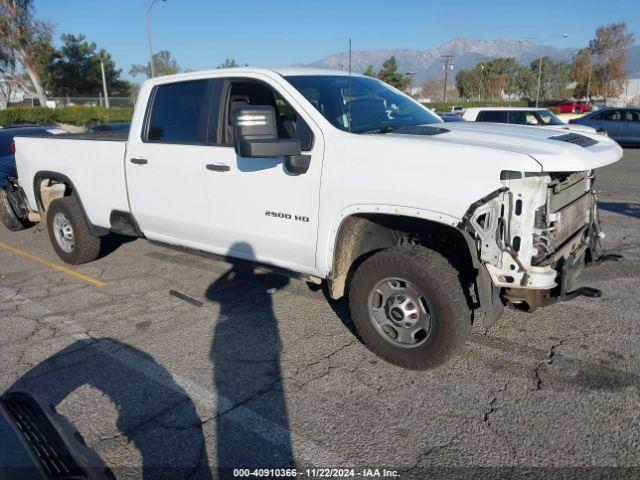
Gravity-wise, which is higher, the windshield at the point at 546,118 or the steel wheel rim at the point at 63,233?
the windshield at the point at 546,118

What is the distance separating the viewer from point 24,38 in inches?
1876

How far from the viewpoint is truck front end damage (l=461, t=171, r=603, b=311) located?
321cm

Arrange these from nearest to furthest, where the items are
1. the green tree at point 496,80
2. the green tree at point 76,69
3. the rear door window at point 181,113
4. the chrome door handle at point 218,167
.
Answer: the chrome door handle at point 218,167 < the rear door window at point 181,113 < the green tree at point 76,69 < the green tree at point 496,80

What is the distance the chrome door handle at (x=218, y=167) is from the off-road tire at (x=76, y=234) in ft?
7.94

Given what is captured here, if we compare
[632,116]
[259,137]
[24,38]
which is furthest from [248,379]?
[24,38]

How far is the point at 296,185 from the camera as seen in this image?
4.03 meters

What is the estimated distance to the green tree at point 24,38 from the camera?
152 ft

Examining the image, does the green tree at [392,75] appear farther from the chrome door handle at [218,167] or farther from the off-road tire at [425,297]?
the off-road tire at [425,297]

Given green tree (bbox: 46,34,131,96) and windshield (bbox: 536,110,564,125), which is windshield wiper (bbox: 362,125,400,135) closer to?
windshield (bbox: 536,110,564,125)

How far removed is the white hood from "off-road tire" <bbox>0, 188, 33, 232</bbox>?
23.3 ft

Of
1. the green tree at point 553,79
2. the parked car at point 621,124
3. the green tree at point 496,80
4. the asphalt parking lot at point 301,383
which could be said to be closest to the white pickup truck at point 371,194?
the asphalt parking lot at point 301,383

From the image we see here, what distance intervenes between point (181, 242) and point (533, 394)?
10.8 ft

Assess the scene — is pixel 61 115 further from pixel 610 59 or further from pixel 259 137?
pixel 610 59

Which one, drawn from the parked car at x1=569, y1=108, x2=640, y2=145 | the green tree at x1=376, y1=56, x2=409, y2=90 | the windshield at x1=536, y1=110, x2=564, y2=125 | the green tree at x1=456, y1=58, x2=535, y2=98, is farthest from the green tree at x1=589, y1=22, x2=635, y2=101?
the windshield at x1=536, y1=110, x2=564, y2=125
